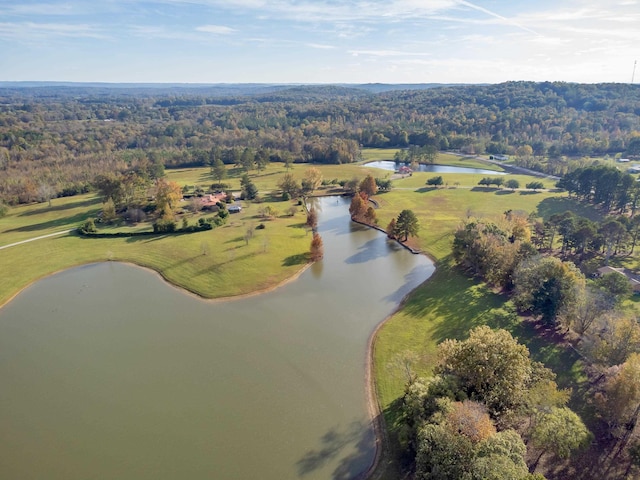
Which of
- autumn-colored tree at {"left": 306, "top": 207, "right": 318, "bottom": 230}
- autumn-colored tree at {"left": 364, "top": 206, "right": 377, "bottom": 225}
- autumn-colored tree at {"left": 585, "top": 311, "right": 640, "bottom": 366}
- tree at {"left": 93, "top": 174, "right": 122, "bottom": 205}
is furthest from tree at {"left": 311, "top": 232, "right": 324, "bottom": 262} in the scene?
tree at {"left": 93, "top": 174, "right": 122, "bottom": 205}

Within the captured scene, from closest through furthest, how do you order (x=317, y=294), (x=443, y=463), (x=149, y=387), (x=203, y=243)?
1. (x=443, y=463)
2. (x=149, y=387)
3. (x=317, y=294)
4. (x=203, y=243)

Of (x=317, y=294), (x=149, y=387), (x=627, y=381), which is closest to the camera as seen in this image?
(x=627, y=381)

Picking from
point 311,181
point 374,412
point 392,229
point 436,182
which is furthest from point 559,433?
point 436,182

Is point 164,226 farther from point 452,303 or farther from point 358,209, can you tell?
point 452,303

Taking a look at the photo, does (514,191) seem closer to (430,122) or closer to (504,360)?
(504,360)

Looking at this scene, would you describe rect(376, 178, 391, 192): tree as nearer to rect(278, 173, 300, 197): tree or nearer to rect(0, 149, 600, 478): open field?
rect(0, 149, 600, 478): open field

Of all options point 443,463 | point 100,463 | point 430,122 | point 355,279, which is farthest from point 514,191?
point 430,122
